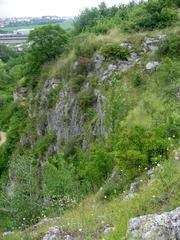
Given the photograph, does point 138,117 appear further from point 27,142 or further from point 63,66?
point 27,142

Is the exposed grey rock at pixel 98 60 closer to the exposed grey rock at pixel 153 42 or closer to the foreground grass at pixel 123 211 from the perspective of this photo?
the exposed grey rock at pixel 153 42

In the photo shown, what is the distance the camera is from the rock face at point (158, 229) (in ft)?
20.6

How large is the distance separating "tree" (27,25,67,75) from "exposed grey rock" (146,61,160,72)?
467 inches

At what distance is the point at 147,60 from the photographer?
26.3 meters

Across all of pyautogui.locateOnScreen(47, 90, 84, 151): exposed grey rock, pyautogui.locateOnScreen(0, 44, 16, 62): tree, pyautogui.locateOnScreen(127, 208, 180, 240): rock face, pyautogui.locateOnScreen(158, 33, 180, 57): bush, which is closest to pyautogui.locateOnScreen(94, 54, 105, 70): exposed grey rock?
pyautogui.locateOnScreen(47, 90, 84, 151): exposed grey rock

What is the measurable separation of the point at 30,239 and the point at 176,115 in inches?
262

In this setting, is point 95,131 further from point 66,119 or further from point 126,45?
point 126,45

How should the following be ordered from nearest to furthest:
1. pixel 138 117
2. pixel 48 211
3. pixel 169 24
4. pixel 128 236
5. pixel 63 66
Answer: pixel 128 236, pixel 48 211, pixel 138 117, pixel 169 24, pixel 63 66

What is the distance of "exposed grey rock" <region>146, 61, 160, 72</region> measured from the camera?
25156mm

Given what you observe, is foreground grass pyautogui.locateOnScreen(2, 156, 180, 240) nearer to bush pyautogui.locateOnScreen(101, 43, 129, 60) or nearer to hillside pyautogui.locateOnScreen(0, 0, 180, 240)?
hillside pyautogui.locateOnScreen(0, 0, 180, 240)

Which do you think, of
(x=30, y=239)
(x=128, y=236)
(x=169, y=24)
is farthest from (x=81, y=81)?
(x=128, y=236)

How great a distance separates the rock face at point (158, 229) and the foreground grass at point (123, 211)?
77cm

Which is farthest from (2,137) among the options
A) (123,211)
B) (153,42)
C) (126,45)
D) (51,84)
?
(123,211)

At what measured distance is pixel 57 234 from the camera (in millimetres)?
8508
